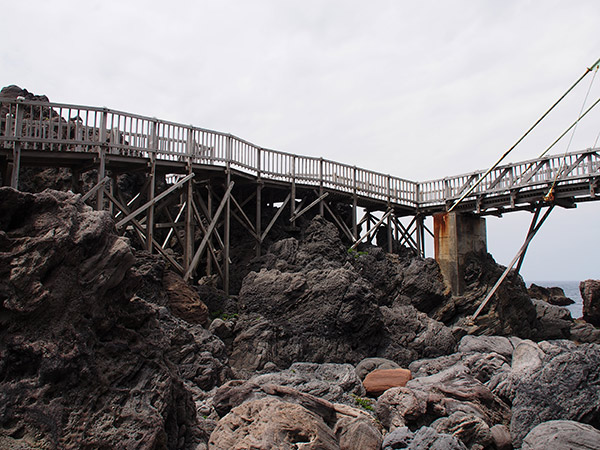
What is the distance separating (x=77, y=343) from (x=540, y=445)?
7.87m

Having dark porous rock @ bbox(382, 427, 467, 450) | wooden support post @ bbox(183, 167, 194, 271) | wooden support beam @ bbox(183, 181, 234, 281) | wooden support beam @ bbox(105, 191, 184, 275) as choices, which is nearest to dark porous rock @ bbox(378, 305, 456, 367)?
wooden support beam @ bbox(183, 181, 234, 281)

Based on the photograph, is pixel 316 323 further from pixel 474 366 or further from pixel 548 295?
pixel 548 295

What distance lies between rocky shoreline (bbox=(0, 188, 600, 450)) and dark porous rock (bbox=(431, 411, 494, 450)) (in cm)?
3

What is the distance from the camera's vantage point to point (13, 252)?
5.90 m

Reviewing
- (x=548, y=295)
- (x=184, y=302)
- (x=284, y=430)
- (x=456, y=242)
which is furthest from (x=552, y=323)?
(x=548, y=295)

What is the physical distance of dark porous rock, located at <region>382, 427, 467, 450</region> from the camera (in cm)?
760

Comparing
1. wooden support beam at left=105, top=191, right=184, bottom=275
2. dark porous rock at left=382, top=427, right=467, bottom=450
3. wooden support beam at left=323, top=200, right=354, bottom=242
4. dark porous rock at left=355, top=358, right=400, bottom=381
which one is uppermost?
wooden support beam at left=323, top=200, right=354, bottom=242

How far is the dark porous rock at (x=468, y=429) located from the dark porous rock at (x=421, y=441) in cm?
113

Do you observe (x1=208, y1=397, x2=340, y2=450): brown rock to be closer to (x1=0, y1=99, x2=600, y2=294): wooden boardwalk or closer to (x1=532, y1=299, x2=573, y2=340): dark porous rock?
(x1=0, y1=99, x2=600, y2=294): wooden boardwalk

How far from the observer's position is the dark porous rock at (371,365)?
45.6 feet

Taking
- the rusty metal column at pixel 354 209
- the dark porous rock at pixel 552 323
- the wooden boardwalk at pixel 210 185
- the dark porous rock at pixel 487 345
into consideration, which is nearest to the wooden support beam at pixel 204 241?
the wooden boardwalk at pixel 210 185

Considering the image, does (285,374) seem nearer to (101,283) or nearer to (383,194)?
(101,283)

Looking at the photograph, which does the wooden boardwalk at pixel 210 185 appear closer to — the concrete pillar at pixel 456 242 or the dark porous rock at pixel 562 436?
the concrete pillar at pixel 456 242

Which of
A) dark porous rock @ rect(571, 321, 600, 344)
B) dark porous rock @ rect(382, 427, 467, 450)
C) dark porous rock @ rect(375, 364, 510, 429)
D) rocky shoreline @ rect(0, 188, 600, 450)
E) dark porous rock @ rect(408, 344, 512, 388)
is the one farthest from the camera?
dark porous rock @ rect(571, 321, 600, 344)
